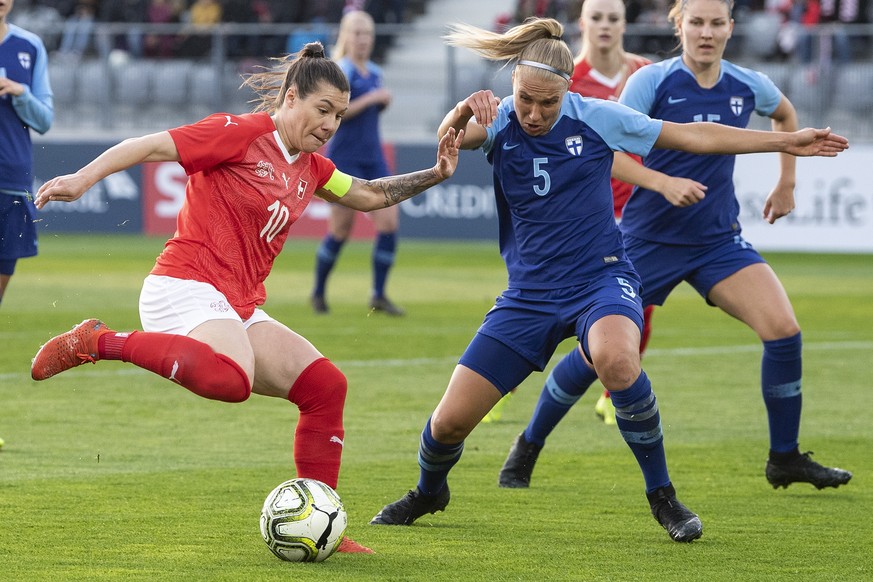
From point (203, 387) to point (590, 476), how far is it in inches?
96.9

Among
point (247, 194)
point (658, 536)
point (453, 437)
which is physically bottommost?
point (658, 536)

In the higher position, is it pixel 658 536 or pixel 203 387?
pixel 203 387

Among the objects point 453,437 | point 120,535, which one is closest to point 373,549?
point 453,437

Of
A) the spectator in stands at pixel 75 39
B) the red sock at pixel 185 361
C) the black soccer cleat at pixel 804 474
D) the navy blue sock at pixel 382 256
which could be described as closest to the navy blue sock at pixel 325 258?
the navy blue sock at pixel 382 256

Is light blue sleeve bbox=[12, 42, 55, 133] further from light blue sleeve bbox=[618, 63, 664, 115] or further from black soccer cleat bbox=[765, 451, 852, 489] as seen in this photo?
black soccer cleat bbox=[765, 451, 852, 489]

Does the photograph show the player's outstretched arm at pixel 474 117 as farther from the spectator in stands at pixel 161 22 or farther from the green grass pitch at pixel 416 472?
the spectator in stands at pixel 161 22

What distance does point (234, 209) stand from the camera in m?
5.12

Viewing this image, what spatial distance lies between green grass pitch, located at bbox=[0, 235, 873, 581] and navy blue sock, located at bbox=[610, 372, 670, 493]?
0.84 feet

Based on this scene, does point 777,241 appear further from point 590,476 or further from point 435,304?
point 590,476

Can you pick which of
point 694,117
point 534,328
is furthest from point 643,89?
point 534,328

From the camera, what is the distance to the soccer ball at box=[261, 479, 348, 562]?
4832 mm

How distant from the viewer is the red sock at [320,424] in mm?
5164

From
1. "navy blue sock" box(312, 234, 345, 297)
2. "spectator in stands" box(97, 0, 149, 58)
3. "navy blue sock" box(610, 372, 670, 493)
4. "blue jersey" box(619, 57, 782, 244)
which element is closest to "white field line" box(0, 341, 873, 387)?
"navy blue sock" box(312, 234, 345, 297)

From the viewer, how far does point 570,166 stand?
17.8 feet
